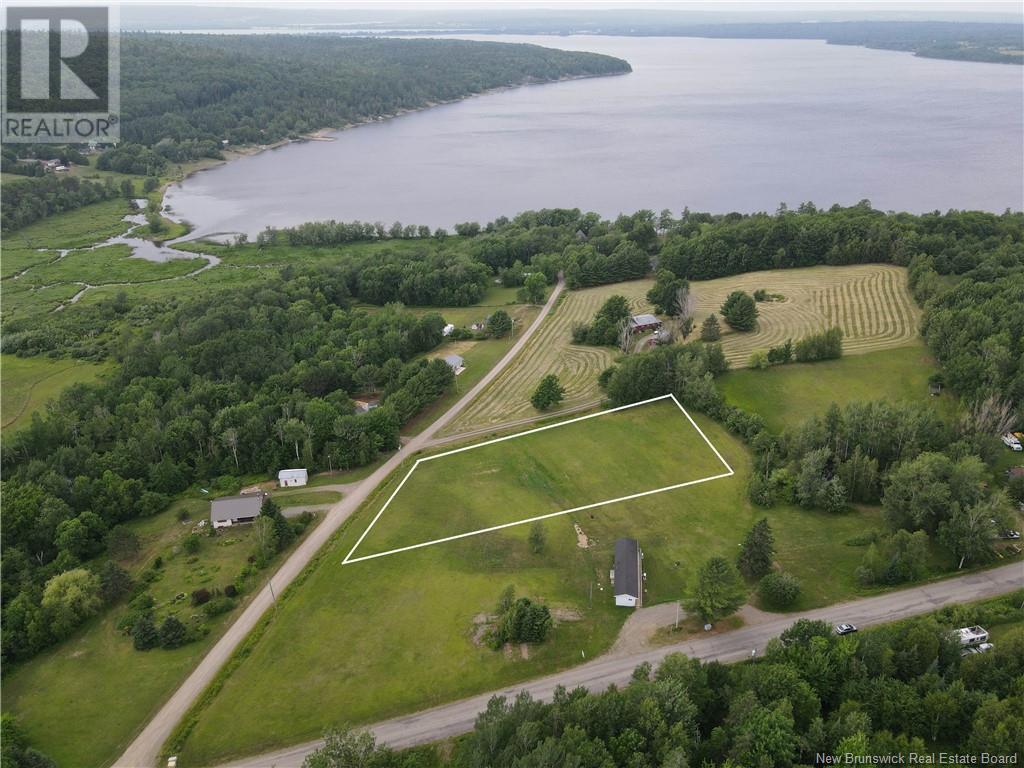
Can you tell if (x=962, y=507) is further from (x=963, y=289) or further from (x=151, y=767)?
(x=151, y=767)

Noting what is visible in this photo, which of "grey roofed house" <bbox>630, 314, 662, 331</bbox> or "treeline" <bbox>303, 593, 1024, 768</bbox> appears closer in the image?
"treeline" <bbox>303, 593, 1024, 768</bbox>

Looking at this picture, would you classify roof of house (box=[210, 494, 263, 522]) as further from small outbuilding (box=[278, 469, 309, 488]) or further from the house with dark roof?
the house with dark roof

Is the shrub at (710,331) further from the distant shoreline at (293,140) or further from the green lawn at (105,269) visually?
the distant shoreline at (293,140)

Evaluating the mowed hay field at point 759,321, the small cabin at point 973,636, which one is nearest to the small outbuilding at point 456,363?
the mowed hay field at point 759,321

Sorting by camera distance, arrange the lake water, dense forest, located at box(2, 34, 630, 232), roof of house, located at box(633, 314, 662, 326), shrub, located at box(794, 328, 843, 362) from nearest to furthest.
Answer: shrub, located at box(794, 328, 843, 362), roof of house, located at box(633, 314, 662, 326), the lake water, dense forest, located at box(2, 34, 630, 232)

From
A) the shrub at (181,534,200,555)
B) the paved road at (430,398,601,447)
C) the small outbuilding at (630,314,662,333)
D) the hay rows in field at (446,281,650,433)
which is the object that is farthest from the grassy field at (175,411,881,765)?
the small outbuilding at (630,314,662,333)

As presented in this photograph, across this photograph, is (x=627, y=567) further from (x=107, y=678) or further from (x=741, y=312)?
(x=741, y=312)
